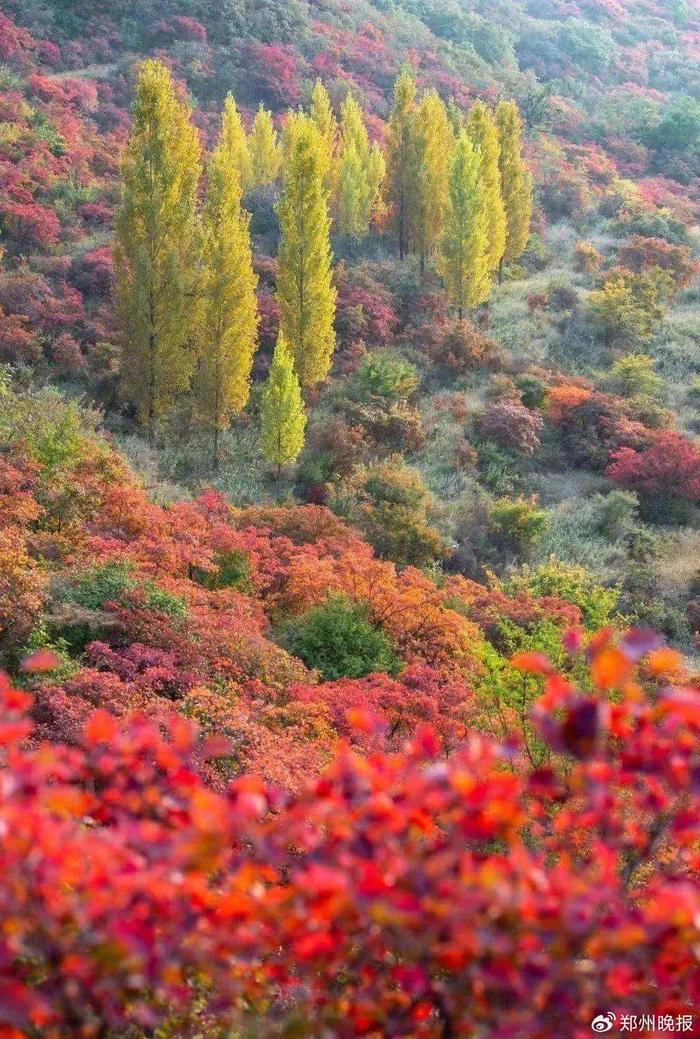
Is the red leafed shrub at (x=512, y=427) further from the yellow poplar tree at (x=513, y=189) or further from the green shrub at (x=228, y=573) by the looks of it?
the yellow poplar tree at (x=513, y=189)

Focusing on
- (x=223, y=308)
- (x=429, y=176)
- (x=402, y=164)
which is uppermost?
(x=402, y=164)

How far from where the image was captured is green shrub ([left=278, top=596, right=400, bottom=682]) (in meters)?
10.5

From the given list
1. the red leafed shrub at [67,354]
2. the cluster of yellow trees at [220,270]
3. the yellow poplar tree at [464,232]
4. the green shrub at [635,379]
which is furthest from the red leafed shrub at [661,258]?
the red leafed shrub at [67,354]

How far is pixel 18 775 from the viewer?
1.96 m

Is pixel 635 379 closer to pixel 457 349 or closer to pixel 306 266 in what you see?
pixel 457 349

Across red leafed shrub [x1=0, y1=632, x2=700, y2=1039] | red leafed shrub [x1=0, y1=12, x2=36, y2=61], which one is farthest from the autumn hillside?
red leafed shrub [x1=0, y1=12, x2=36, y2=61]

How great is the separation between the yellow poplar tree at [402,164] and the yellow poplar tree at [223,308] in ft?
36.5

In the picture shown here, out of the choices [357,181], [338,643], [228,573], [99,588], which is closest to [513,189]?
[357,181]

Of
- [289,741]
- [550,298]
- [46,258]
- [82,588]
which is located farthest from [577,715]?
[550,298]

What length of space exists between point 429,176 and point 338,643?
22.6 metres

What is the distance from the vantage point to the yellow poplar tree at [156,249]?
1867 centimetres

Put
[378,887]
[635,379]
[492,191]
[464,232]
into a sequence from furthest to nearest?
[492,191]
[464,232]
[635,379]
[378,887]

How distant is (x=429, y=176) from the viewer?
29.2m

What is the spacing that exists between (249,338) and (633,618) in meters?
10.3
